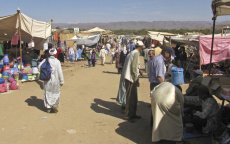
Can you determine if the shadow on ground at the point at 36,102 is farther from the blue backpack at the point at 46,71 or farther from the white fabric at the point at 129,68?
the white fabric at the point at 129,68

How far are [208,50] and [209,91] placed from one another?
822cm

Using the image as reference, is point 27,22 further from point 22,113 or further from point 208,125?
point 208,125

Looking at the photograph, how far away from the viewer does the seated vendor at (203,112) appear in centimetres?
748

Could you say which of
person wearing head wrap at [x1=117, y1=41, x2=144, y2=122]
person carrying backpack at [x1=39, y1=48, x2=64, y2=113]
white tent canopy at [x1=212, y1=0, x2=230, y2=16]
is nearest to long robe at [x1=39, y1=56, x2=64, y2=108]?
person carrying backpack at [x1=39, y1=48, x2=64, y2=113]

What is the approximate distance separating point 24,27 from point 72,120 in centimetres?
851

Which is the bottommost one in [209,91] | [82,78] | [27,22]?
[82,78]

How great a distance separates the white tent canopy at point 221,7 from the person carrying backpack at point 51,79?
4033 mm

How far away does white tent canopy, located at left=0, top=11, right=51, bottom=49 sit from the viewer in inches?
643

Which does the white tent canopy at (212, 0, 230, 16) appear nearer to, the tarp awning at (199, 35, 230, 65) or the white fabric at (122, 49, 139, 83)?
the white fabric at (122, 49, 139, 83)

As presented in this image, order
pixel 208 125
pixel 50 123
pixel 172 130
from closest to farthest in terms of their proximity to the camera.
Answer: pixel 172 130 < pixel 208 125 < pixel 50 123

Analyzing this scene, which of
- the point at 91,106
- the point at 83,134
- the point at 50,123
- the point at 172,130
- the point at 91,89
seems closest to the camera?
the point at 172,130

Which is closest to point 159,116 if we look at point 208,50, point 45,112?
point 45,112

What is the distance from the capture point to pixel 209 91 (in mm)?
7574

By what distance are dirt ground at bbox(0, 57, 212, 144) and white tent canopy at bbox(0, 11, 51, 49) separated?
378 centimetres
